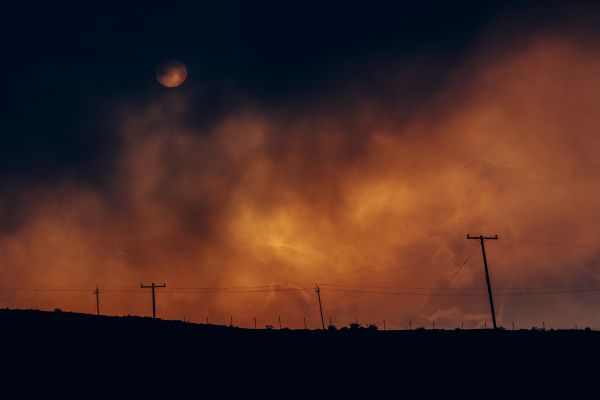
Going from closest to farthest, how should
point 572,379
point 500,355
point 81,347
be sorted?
1. point 81,347
2. point 572,379
3. point 500,355

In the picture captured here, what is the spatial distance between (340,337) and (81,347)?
75.5 ft

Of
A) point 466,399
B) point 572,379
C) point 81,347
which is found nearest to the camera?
point 81,347

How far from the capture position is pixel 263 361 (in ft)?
137

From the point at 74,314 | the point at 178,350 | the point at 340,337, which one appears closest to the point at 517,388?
the point at 340,337

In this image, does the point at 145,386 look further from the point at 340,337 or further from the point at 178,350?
the point at 340,337

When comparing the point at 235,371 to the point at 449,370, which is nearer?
the point at 235,371

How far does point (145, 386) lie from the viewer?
108 ft

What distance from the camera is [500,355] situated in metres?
54.0

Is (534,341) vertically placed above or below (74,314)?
below

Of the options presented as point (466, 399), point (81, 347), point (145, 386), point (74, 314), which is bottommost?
point (466, 399)

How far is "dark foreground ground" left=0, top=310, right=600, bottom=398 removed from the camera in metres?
33.4

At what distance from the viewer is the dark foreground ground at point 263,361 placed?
3344 centimetres

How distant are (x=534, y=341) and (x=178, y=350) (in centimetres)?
3976

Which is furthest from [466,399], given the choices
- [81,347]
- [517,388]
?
[81,347]
